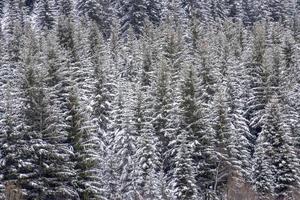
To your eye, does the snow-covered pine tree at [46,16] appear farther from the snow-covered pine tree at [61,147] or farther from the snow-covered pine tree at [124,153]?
the snow-covered pine tree at [61,147]

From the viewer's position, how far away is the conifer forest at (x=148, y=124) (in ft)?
91.6

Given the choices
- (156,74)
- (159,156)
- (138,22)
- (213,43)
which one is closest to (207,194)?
(159,156)

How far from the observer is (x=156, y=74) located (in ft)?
132

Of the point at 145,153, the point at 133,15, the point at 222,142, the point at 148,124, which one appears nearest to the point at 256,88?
the point at 222,142

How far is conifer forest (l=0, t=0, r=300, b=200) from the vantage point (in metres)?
27.9

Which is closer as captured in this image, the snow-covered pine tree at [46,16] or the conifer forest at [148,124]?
the conifer forest at [148,124]

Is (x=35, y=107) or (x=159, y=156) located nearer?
(x=35, y=107)

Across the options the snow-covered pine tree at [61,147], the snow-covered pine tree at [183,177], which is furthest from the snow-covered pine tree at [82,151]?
the snow-covered pine tree at [183,177]

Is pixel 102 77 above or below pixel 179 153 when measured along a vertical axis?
above

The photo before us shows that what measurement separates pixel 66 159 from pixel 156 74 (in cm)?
1475

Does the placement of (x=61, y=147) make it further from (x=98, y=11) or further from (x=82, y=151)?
(x=98, y=11)

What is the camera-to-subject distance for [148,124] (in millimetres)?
32500

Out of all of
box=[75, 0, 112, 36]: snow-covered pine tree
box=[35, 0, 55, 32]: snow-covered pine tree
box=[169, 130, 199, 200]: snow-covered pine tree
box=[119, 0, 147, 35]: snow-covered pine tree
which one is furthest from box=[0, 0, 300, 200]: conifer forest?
box=[119, 0, 147, 35]: snow-covered pine tree

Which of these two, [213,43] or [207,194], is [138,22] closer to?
[213,43]
